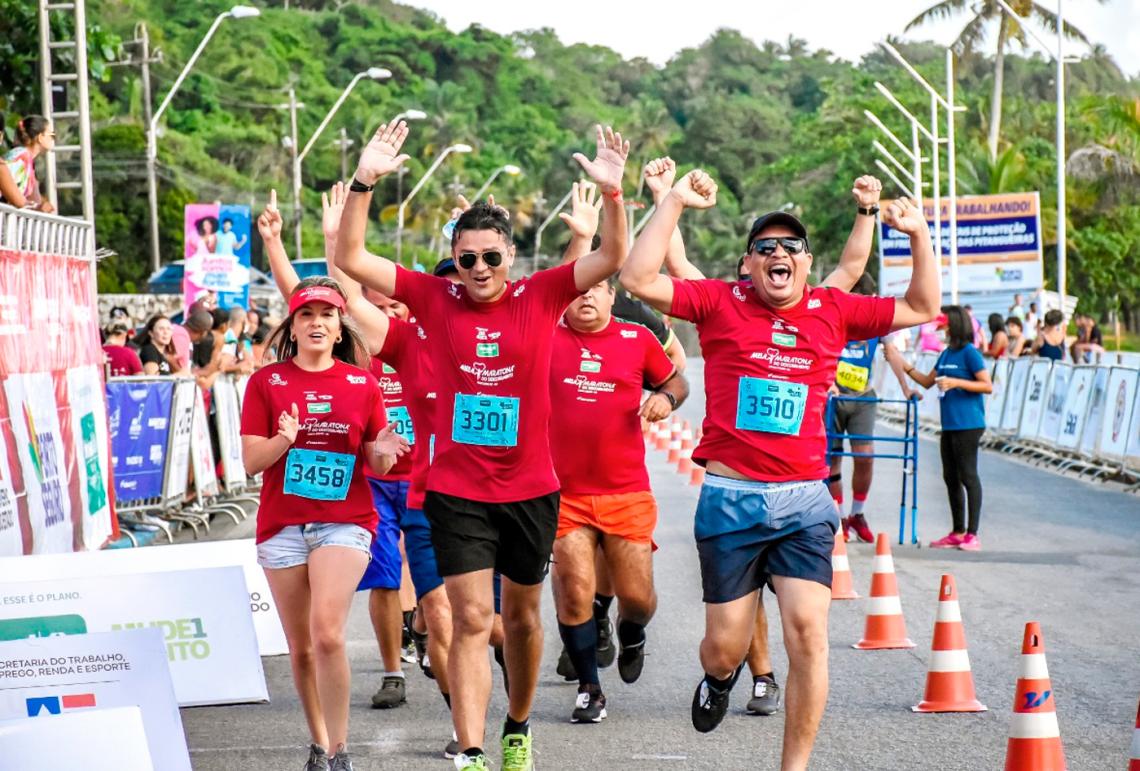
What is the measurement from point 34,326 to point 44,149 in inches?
97.6

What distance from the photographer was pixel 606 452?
8.30 metres

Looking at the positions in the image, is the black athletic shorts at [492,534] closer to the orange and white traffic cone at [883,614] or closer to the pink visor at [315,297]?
the pink visor at [315,297]

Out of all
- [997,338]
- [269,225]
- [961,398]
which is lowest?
[997,338]

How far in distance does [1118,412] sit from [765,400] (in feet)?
46.8

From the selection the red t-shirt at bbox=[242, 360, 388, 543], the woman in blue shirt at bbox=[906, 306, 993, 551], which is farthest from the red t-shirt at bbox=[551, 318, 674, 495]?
the woman in blue shirt at bbox=[906, 306, 993, 551]

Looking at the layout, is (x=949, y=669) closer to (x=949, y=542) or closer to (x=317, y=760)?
(x=317, y=760)

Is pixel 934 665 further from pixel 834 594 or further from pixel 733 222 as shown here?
pixel 733 222

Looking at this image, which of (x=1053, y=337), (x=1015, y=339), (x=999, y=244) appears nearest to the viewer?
(x=1053, y=337)

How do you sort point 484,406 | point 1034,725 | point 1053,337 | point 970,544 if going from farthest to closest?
point 1053,337
point 970,544
point 484,406
point 1034,725

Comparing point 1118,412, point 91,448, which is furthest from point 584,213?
point 1118,412

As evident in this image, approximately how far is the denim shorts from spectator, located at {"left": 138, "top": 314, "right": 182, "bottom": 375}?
34.7 ft

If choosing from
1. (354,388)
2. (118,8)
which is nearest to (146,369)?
(354,388)

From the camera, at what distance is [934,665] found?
26.3 feet

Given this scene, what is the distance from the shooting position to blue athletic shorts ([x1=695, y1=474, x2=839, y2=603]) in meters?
6.57
